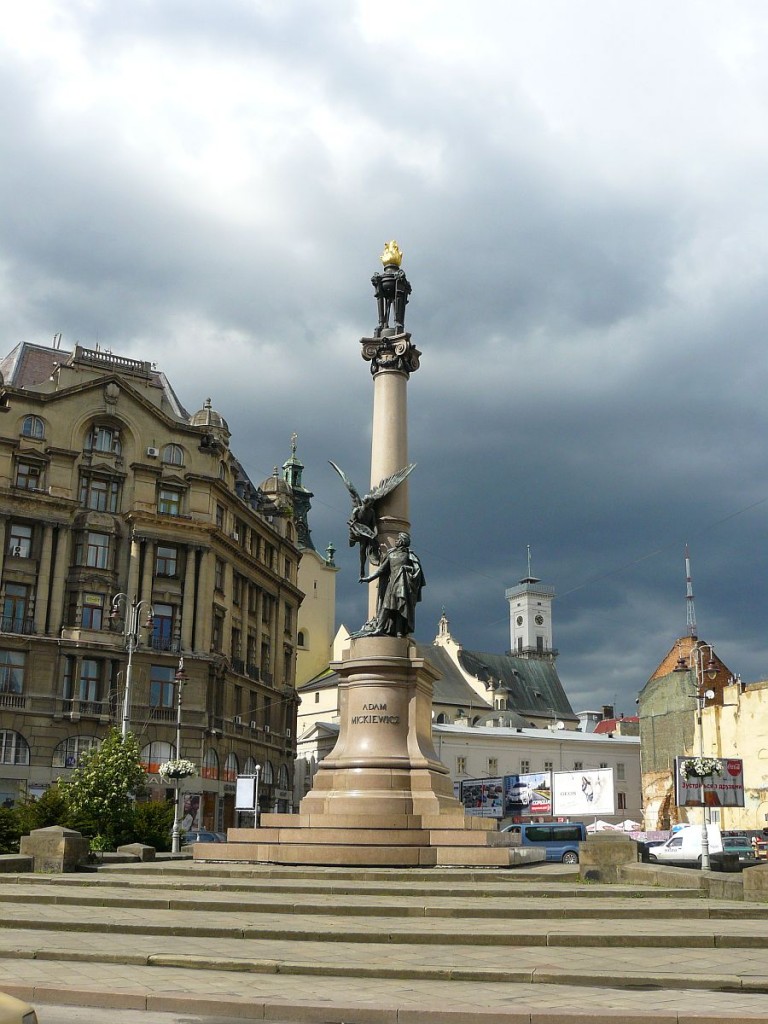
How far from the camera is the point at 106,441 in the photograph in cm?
5700

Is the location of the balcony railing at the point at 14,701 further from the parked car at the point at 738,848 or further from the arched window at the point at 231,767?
the parked car at the point at 738,848

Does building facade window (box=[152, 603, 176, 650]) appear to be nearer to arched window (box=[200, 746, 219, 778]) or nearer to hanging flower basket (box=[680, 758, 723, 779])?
arched window (box=[200, 746, 219, 778])

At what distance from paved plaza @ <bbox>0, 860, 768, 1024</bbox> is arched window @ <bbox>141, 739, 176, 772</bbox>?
35256 mm

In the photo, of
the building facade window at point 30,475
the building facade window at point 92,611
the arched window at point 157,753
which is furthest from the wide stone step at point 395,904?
the building facade window at point 30,475

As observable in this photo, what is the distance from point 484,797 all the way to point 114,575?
28179 millimetres

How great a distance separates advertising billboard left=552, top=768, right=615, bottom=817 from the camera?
56.2 metres

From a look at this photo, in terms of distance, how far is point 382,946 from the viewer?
493 inches

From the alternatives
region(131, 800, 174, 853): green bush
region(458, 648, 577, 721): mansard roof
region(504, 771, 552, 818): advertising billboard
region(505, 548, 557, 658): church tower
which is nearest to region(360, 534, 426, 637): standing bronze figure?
region(131, 800, 174, 853): green bush

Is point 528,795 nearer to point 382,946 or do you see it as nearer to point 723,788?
point 723,788

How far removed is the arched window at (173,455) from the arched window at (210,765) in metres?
15.8

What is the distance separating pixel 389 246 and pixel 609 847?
16.8 meters

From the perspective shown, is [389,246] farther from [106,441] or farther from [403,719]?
[106,441]

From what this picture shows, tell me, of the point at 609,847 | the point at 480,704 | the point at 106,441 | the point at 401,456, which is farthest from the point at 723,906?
the point at 480,704

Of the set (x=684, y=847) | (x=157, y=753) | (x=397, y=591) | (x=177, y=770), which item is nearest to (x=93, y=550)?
(x=157, y=753)
